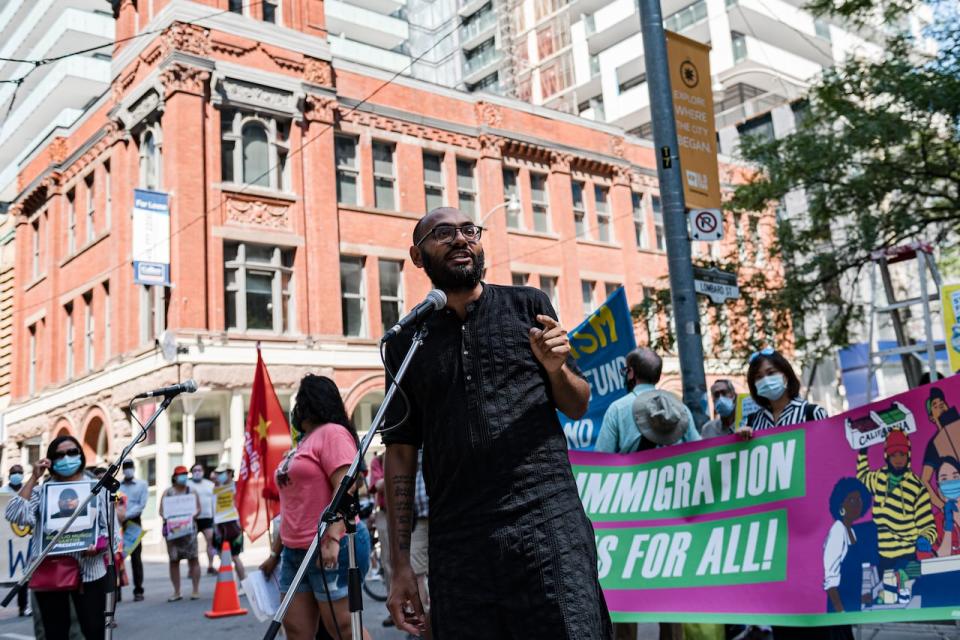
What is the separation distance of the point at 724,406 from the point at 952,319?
10.7ft

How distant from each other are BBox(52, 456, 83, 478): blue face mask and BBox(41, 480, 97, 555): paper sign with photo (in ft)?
0.30

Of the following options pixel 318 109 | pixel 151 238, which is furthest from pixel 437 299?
pixel 318 109

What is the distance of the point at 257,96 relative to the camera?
23141 mm

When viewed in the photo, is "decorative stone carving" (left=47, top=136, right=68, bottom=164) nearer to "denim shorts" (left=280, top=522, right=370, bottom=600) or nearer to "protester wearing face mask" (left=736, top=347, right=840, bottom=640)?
"denim shorts" (left=280, top=522, right=370, bottom=600)

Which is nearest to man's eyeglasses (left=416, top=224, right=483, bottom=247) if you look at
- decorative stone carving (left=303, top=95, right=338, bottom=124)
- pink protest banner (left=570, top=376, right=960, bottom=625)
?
pink protest banner (left=570, top=376, right=960, bottom=625)

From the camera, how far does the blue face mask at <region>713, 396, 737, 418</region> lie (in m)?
8.59

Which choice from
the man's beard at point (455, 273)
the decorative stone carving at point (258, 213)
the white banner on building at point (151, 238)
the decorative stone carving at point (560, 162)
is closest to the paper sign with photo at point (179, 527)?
the white banner on building at point (151, 238)

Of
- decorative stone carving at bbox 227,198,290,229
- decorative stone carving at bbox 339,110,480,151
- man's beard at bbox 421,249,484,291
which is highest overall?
decorative stone carving at bbox 339,110,480,151

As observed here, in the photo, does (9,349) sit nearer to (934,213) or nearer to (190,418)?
(190,418)

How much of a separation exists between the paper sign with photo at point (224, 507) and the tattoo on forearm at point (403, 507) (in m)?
11.1

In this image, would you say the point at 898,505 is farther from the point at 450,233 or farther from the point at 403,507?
the point at 450,233

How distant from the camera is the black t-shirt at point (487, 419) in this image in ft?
8.80

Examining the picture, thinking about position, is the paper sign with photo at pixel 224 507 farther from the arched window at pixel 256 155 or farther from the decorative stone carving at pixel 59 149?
the decorative stone carving at pixel 59 149

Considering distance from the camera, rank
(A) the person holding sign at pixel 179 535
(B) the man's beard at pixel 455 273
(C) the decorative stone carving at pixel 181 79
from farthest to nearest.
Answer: (C) the decorative stone carving at pixel 181 79, (A) the person holding sign at pixel 179 535, (B) the man's beard at pixel 455 273
